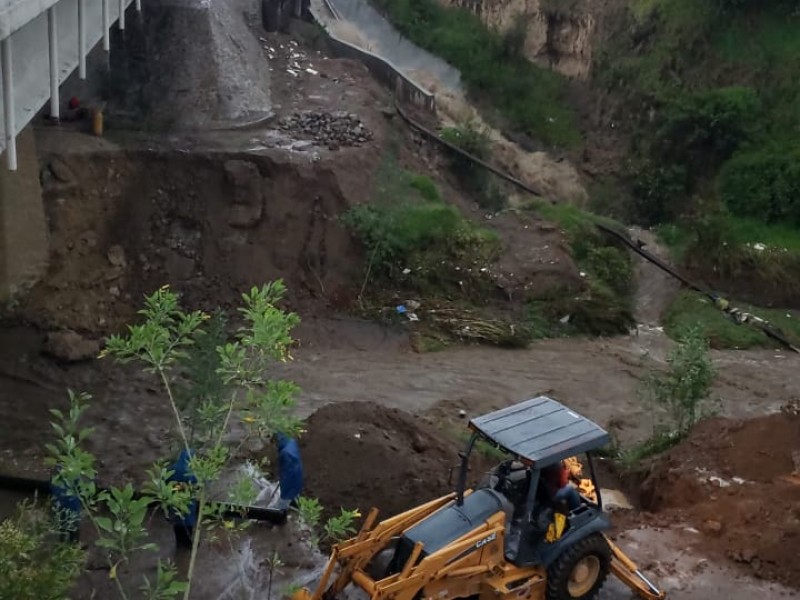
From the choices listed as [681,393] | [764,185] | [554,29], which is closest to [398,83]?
[554,29]

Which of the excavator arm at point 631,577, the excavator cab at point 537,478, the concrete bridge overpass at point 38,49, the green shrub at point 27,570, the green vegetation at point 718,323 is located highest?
the concrete bridge overpass at point 38,49

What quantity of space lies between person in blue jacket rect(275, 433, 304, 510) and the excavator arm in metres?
3.63

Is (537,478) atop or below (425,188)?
atop

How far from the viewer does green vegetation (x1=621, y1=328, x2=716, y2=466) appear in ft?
48.8

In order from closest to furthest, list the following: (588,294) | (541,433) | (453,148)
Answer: (541,433) → (588,294) → (453,148)

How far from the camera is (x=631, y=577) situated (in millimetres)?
10281

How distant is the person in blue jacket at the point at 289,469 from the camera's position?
11.6 m

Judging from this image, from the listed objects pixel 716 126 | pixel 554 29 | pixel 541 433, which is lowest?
pixel 716 126

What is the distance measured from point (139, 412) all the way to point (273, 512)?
5.22 metres

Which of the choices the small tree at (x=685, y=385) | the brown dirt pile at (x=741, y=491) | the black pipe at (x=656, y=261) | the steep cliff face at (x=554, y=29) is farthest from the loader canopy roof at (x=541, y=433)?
the steep cliff face at (x=554, y=29)

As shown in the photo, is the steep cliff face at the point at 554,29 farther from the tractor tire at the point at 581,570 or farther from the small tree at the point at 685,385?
the tractor tire at the point at 581,570

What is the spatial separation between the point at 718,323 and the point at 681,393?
8.56m

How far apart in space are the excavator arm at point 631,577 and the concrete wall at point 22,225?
39.1ft

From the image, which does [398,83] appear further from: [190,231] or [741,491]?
[741,491]
